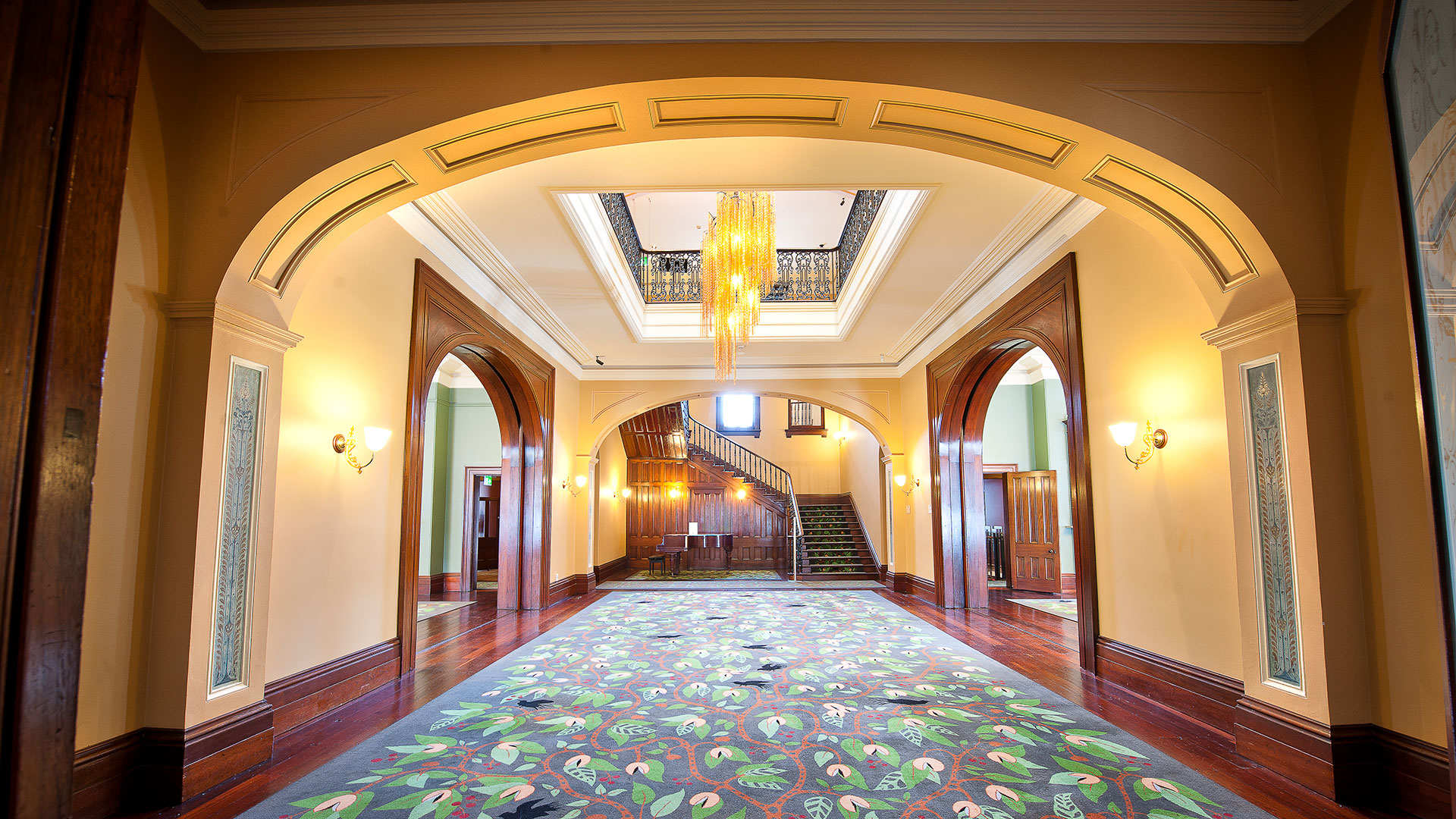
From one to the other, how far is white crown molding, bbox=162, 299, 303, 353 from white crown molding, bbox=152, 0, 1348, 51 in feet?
4.33

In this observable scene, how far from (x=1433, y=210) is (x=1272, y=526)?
95.4 inches

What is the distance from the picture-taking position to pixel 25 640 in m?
0.68

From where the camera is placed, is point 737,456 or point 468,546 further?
point 737,456

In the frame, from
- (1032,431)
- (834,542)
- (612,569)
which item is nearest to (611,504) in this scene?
(612,569)

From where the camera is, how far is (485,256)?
6.21 m

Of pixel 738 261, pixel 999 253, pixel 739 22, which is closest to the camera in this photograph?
pixel 739 22

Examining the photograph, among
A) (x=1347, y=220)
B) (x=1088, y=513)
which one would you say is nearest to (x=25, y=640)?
(x=1347, y=220)

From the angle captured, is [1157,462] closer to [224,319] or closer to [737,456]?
[224,319]

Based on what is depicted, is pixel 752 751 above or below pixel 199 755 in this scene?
below

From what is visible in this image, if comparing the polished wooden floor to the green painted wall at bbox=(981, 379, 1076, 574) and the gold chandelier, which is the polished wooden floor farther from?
the gold chandelier

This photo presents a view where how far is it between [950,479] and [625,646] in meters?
4.78

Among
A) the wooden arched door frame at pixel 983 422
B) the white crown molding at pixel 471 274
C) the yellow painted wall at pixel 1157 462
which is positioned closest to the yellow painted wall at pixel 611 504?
the white crown molding at pixel 471 274

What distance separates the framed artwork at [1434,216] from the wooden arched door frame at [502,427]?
553cm

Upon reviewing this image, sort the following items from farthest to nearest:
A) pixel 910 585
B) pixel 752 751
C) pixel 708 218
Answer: pixel 910 585 → pixel 708 218 → pixel 752 751
